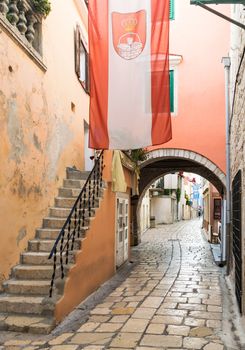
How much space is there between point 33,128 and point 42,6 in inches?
90.2

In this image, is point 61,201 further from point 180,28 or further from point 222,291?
point 180,28

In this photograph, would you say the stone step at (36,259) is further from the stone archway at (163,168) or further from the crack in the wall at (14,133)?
the stone archway at (163,168)

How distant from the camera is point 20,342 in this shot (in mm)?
4742

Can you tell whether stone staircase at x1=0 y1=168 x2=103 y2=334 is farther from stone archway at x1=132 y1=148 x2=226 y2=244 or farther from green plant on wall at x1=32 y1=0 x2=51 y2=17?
stone archway at x1=132 y1=148 x2=226 y2=244

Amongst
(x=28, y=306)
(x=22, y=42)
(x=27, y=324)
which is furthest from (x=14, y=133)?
(x=27, y=324)

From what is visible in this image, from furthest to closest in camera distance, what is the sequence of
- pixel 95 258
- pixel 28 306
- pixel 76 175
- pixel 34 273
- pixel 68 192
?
pixel 76 175 → pixel 68 192 → pixel 95 258 → pixel 34 273 → pixel 28 306

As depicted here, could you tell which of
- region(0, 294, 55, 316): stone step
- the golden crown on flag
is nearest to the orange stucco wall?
region(0, 294, 55, 316): stone step

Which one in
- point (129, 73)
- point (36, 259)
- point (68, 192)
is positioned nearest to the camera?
point (129, 73)

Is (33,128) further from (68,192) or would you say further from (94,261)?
(94,261)

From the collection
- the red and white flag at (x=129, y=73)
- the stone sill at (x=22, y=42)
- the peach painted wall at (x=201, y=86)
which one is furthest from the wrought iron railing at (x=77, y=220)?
the peach painted wall at (x=201, y=86)

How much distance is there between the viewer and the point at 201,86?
1452cm

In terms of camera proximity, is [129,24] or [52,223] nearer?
[129,24]

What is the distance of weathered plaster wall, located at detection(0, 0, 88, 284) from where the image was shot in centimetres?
597

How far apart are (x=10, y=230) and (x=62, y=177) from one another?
269cm
